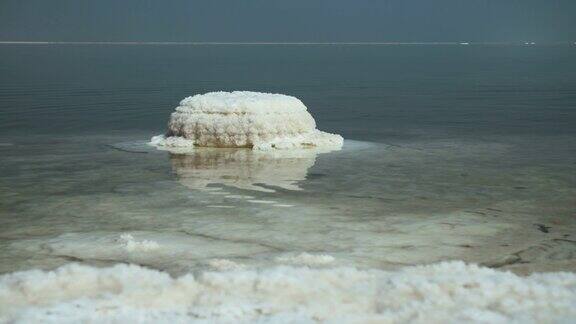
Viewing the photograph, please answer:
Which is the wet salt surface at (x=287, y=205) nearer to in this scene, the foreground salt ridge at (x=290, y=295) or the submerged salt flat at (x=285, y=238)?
the submerged salt flat at (x=285, y=238)

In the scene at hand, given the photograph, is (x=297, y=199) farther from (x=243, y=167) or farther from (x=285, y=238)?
(x=243, y=167)

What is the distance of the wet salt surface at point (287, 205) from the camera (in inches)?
264

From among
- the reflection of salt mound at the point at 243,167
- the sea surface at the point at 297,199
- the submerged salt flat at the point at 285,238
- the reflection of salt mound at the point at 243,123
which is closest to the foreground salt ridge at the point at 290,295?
the submerged salt flat at the point at 285,238

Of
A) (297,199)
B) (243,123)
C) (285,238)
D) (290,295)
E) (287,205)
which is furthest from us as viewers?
(243,123)

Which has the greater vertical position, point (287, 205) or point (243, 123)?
point (243, 123)

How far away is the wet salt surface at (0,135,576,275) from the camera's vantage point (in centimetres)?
671

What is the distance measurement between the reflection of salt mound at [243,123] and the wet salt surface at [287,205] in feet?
1.75

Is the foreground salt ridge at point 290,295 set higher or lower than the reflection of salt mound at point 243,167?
higher

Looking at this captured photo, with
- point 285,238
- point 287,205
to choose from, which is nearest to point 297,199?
point 287,205

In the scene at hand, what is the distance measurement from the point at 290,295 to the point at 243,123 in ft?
26.9

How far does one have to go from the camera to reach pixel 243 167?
11578 mm

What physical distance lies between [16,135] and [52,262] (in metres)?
10.6

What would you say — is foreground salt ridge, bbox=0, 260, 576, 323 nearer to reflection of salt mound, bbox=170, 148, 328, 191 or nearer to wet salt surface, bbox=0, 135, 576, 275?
wet salt surface, bbox=0, 135, 576, 275

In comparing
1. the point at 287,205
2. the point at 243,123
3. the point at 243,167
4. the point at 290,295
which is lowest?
the point at 243,167
